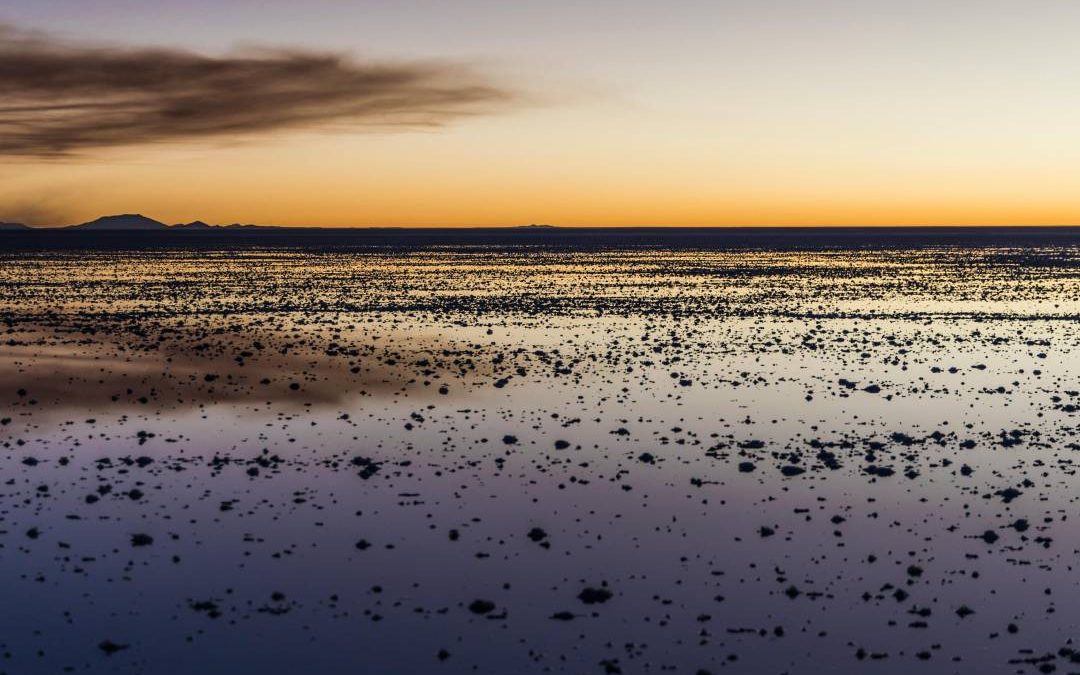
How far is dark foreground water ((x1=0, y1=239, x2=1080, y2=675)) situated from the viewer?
1178 cm

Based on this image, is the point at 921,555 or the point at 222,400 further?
the point at 222,400

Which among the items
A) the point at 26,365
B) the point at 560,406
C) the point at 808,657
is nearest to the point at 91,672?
the point at 808,657

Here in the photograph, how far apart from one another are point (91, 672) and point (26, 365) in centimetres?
2419

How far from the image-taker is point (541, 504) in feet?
55.4

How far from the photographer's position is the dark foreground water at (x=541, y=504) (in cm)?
1178

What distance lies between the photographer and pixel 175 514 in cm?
1633

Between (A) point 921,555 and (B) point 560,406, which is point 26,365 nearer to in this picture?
(B) point 560,406

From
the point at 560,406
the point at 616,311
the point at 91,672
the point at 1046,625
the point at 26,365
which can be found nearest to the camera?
the point at 91,672

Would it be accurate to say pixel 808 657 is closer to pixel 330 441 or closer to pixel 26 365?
pixel 330 441

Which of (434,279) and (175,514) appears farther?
(434,279)

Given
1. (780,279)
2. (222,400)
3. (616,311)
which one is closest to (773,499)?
(222,400)

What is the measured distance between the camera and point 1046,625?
12086mm

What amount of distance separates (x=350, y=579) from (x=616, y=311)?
3654 centimetres

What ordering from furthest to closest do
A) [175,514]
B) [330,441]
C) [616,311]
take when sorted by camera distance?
1. [616,311]
2. [330,441]
3. [175,514]
